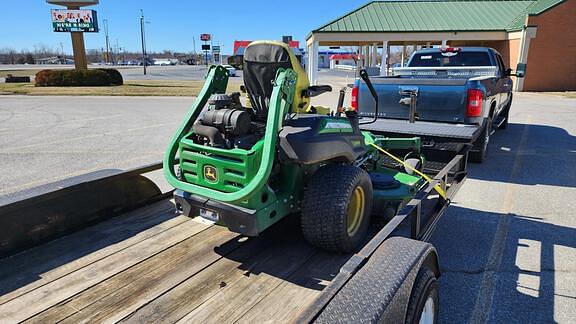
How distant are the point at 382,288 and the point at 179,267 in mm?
1595

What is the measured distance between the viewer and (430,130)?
18.7 ft

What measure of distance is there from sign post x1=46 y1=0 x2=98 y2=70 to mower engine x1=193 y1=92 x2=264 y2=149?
30.1m

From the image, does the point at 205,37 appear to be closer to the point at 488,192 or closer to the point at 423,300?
the point at 488,192

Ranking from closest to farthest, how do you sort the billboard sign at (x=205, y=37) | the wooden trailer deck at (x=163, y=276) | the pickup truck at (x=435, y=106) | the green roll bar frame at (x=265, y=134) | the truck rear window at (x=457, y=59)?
1. the wooden trailer deck at (x=163, y=276)
2. the green roll bar frame at (x=265, y=134)
3. the pickup truck at (x=435, y=106)
4. the truck rear window at (x=457, y=59)
5. the billboard sign at (x=205, y=37)

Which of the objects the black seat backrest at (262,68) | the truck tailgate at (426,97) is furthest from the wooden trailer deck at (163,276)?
the truck tailgate at (426,97)

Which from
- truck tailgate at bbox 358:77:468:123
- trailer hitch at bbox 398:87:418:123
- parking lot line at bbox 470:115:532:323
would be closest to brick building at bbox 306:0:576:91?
truck tailgate at bbox 358:77:468:123

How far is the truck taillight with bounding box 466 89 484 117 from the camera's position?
584 centimetres

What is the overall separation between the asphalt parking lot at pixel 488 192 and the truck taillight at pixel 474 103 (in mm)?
996

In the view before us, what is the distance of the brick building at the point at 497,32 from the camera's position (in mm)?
22062

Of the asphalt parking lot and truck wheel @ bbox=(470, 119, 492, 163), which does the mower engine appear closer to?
the asphalt parking lot

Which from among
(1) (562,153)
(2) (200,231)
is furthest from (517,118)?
(2) (200,231)

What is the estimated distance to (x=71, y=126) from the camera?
11234 millimetres

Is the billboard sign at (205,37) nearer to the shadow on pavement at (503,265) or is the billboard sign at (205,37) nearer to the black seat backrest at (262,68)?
the shadow on pavement at (503,265)

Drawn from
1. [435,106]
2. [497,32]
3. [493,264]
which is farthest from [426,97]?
[497,32]
